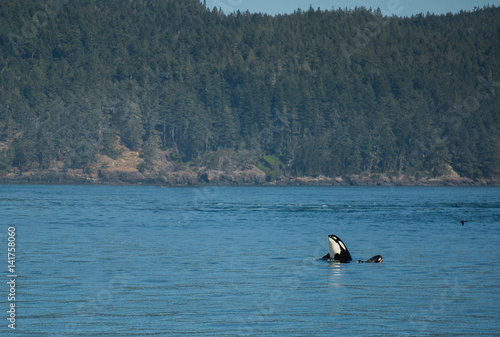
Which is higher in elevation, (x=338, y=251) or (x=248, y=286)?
(x=338, y=251)

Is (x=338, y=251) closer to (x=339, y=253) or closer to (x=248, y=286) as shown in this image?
(x=339, y=253)

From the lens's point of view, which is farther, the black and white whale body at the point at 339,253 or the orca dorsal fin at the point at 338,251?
the orca dorsal fin at the point at 338,251

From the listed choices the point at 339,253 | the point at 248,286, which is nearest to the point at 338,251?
the point at 339,253

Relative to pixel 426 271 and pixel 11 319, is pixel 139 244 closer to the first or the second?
pixel 426 271

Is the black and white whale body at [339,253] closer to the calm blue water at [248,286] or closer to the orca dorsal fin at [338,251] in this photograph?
the orca dorsal fin at [338,251]

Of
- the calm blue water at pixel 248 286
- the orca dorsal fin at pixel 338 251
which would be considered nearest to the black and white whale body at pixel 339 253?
the orca dorsal fin at pixel 338 251

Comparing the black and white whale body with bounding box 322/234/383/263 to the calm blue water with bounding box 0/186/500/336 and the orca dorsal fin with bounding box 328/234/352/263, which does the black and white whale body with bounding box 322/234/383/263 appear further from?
the calm blue water with bounding box 0/186/500/336

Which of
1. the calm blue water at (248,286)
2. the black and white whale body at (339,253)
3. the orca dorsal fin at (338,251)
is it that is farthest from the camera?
the orca dorsal fin at (338,251)

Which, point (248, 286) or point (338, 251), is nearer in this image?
point (248, 286)

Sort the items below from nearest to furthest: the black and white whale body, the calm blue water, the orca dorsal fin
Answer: the calm blue water, the black and white whale body, the orca dorsal fin

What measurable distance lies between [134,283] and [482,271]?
15.2 meters

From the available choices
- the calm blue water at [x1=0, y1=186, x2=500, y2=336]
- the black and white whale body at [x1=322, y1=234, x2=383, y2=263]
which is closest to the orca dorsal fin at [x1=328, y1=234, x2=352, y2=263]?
the black and white whale body at [x1=322, y1=234, x2=383, y2=263]

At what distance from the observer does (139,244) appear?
4338 cm

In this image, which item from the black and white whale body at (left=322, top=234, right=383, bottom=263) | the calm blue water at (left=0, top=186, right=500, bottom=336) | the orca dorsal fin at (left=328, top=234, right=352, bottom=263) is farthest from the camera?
the orca dorsal fin at (left=328, top=234, right=352, bottom=263)
